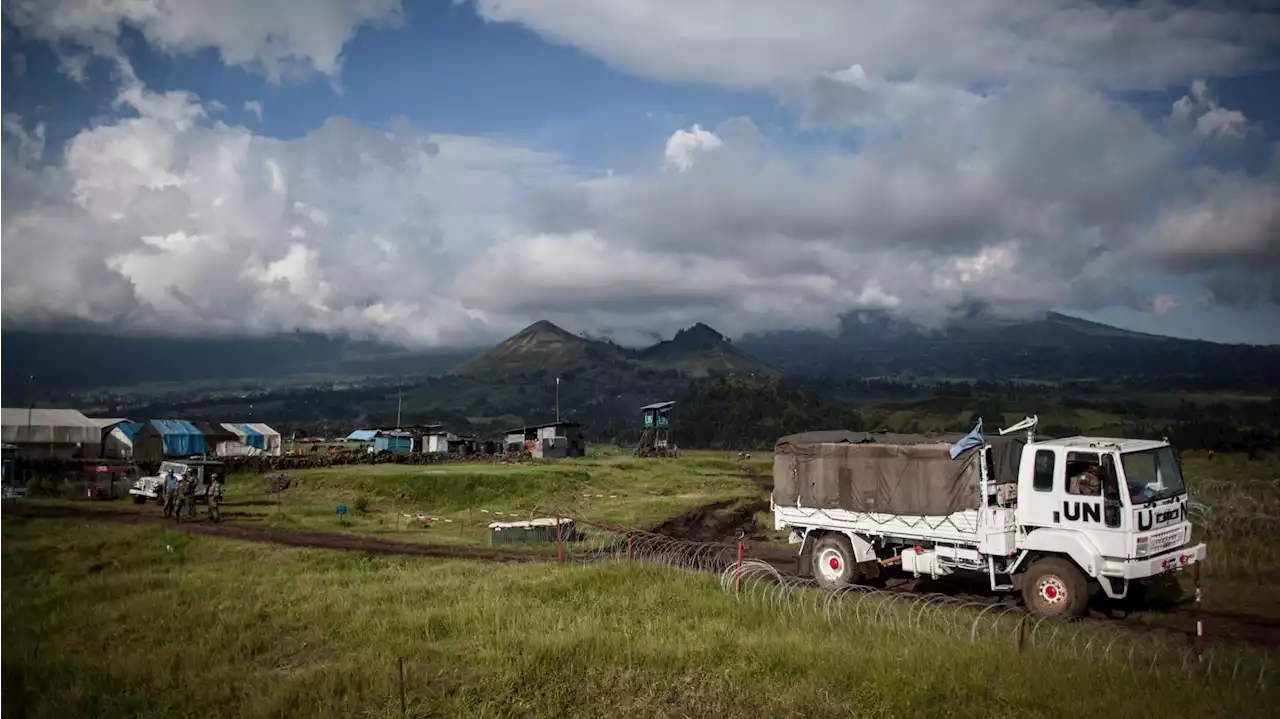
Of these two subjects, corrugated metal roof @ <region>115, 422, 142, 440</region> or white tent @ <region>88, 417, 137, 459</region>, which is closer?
white tent @ <region>88, 417, 137, 459</region>

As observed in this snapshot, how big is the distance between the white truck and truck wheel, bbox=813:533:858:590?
27 mm

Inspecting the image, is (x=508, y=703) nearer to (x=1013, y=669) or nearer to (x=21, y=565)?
(x=1013, y=669)

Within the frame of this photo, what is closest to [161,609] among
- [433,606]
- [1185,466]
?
[433,606]

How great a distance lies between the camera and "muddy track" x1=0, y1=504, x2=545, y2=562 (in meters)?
26.3

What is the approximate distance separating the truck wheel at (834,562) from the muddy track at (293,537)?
831 cm

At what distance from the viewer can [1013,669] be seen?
11.3 meters

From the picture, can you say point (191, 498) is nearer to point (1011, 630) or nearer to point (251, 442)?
point (1011, 630)

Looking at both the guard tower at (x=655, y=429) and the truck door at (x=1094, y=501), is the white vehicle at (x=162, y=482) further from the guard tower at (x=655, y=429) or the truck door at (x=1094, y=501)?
the guard tower at (x=655, y=429)

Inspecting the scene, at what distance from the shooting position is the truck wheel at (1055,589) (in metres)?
16.1

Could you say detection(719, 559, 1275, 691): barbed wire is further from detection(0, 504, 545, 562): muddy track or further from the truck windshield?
detection(0, 504, 545, 562): muddy track

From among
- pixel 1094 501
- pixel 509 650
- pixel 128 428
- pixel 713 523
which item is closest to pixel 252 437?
pixel 128 428

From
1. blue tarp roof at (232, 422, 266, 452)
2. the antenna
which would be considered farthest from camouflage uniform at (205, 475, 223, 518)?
blue tarp roof at (232, 422, 266, 452)

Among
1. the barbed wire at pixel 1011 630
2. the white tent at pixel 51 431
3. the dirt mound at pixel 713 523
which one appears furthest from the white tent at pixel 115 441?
the barbed wire at pixel 1011 630

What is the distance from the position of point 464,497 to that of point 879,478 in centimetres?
3585
